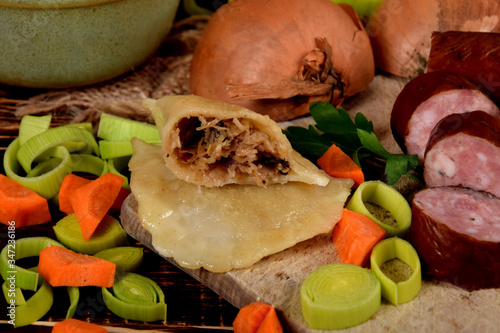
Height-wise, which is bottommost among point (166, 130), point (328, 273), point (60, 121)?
point (60, 121)

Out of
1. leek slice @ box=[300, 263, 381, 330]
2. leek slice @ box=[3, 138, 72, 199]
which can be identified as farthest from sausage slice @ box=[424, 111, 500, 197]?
leek slice @ box=[3, 138, 72, 199]

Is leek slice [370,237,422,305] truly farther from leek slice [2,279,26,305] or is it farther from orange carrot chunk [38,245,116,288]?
leek slice [2,279,26,305]

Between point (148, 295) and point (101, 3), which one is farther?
point (101, 3)

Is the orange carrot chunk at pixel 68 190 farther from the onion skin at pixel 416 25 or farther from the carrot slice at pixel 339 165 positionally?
the onion skin at pixel 416 25

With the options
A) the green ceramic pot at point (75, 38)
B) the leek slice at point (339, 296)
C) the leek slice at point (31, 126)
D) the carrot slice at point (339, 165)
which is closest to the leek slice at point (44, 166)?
the leek slice at point (31, 126)

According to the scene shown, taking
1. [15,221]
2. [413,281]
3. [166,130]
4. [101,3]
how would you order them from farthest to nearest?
1. [101,3]
2. [15,221]
3. [166,130]
4. [413,281]

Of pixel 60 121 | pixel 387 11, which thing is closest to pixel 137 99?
pixel 60 121

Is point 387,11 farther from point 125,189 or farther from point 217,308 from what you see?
point 217,308
